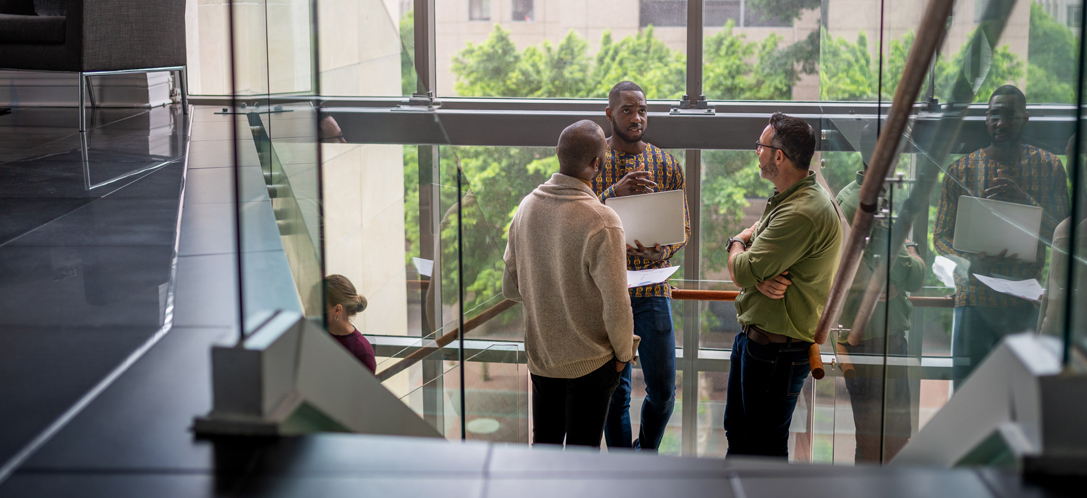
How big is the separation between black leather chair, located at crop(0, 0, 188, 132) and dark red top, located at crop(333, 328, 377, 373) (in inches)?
117

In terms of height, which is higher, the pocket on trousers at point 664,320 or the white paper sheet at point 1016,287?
the white paper sheet at point 1016,287

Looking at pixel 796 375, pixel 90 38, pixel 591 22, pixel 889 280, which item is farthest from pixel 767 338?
pixel 90 38

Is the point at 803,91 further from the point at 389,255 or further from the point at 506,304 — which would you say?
the point at 389,255

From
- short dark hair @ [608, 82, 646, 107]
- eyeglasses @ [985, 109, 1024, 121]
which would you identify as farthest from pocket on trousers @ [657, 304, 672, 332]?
eyeglasses @ [985, 109, 1024, 121]

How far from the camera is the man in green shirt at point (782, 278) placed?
9.15ft

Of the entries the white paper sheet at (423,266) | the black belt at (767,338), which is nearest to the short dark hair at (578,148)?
the white paper sheet at (423,266)

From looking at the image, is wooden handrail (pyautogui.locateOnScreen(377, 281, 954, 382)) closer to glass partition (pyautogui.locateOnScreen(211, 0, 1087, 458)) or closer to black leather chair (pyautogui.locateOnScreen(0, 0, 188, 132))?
glass partition (pyautogui.locateOnScreen(211, 0, 1087, 458))

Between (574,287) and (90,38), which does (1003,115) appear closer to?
(574,287)

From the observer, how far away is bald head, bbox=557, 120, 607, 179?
265 centimetres

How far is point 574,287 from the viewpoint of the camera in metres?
2.70

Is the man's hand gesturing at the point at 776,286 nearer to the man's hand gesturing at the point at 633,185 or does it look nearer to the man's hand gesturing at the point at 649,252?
the man's hand gesturing at the point at 649,252

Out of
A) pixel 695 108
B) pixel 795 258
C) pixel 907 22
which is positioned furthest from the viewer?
pixel 695 108

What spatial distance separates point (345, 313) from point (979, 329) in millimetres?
1575

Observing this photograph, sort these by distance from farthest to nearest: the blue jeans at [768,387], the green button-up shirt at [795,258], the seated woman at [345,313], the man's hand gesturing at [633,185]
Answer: the man's hand gesturing at [633,185]
the blue jeans at [768,387]
the green button-up shirt at [795,258]
the seated woman at [345,313]
